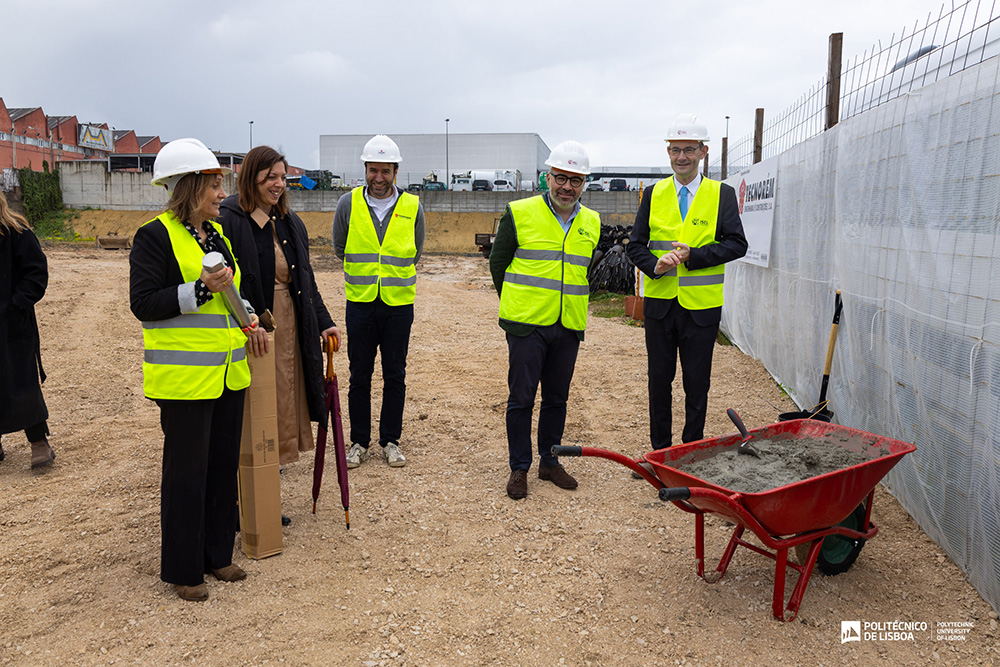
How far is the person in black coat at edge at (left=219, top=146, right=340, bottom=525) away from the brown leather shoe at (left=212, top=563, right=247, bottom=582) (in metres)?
0.67

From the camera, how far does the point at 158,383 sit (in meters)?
3.03

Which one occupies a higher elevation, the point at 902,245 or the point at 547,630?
the point at 902,245

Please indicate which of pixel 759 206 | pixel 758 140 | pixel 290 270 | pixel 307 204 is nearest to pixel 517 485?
pixel 290 270

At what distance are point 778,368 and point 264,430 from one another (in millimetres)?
5425

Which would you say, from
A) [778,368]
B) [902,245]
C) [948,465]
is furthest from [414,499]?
[778,368]

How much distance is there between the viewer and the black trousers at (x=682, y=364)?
4.54 m

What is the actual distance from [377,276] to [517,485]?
5.35 ft

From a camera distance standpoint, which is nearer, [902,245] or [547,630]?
[547,630]

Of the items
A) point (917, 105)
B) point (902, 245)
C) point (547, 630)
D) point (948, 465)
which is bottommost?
point (547, 630)

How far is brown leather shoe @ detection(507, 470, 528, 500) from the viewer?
4.43m

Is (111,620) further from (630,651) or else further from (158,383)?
(630,651)

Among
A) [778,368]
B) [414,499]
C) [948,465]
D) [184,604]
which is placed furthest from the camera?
[778,368]

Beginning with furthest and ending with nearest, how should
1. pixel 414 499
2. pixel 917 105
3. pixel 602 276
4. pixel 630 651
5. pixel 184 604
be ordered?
1. pixel 602 276
2. pixel 414 499
3. pixel 917 105
4. pixel 184 604
5. pixel 630 651

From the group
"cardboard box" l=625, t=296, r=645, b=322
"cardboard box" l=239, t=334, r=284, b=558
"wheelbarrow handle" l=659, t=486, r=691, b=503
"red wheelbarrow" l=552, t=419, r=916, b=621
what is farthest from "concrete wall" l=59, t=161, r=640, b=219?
"wheelbarrow handle" l=659, t=486, r=691, b=503
